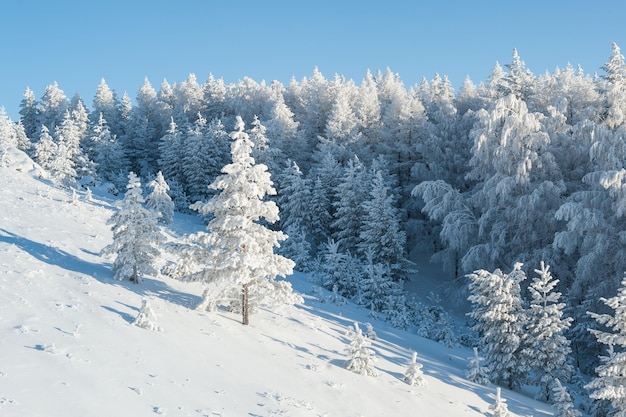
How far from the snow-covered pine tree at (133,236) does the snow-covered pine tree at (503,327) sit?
12947mm

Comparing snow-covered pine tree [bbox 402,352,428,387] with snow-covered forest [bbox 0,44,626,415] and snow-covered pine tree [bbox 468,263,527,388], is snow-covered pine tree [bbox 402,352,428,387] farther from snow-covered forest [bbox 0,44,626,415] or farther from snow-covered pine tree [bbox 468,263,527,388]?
snow-covered pine tree [bbox 468,263,527,388]

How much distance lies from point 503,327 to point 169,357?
Answer: 13021 mm

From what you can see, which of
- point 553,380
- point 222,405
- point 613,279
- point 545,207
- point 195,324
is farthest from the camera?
point 545,207

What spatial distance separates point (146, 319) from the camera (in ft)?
47.2

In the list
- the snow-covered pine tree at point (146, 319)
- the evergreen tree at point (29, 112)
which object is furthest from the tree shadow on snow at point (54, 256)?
the evergreen tree at point (29, 112)

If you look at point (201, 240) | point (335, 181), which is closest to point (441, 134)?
point (335, 181)

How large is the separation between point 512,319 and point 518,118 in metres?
16.2

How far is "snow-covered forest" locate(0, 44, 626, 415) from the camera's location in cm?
1922

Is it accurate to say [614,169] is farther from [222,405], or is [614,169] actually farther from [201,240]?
[222,405]

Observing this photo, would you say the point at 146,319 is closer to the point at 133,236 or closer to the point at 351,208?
the point at 133,236

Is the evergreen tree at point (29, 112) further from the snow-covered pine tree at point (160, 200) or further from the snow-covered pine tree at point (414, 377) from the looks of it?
the snow-covered pine tree at point (414, 377)

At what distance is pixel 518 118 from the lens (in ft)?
102

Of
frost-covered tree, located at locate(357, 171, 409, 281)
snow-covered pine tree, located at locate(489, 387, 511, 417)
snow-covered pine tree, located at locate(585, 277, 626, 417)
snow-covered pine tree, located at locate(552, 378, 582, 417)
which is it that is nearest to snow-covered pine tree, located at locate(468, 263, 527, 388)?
snow-covered pine tree, located at locate(552, 378, 582, 417)

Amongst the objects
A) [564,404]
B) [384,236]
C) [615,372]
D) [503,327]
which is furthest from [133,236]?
[384,236]
